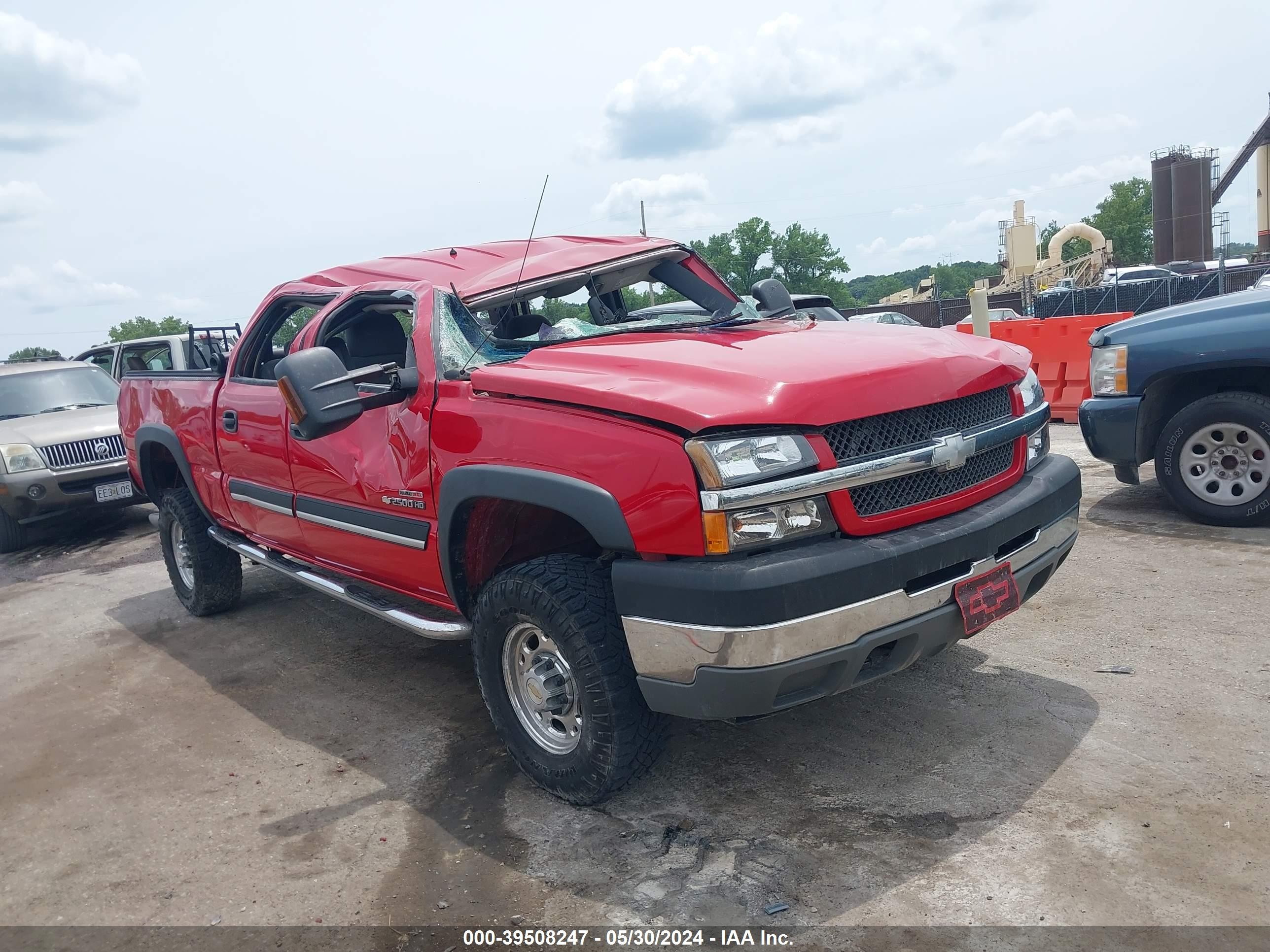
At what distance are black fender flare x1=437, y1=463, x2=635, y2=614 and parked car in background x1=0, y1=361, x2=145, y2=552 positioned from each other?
627 centimetres

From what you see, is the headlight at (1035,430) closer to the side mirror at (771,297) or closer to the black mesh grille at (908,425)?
the black mesh grille at (908,425)

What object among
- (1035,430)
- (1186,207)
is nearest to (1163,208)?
(1186,207)

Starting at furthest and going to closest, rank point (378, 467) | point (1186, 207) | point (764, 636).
→ 1. point (1186, 207)
2. point (378, 467)
3. point (764, 636)

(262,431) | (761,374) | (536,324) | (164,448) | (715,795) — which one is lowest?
(715,795)

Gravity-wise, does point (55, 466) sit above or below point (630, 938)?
above

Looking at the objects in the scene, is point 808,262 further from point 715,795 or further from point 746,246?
point 715,795

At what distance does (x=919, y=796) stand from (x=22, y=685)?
468 centimetres

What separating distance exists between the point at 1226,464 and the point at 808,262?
72305 millimetres

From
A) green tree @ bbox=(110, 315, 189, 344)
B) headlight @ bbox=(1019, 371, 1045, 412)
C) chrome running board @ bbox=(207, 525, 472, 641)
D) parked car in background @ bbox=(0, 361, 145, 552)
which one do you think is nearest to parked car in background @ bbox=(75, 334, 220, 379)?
parked car in background @ bbox=(0, 361, 145, 552)

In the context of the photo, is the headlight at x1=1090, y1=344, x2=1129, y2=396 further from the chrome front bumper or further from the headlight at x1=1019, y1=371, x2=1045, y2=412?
the chrome front bumper

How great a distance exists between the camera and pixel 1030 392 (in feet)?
12.5

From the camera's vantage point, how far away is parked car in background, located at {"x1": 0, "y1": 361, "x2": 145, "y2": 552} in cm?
910

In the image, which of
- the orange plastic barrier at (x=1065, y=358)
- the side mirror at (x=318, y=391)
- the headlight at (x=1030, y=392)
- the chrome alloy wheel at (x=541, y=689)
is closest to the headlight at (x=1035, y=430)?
the headlight at (x=1030, y=392)

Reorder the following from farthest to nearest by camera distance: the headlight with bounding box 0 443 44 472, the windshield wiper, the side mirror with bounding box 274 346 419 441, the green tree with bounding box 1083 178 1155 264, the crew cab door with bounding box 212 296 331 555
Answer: the green tree with bounding box 1083 178 1155 264
the windshield wiper
the headlight with bounding box 0 443 44 472
the crew cab door with bounding box 212 296 331 555
the side mirror with bounding box 274 346 419 441
